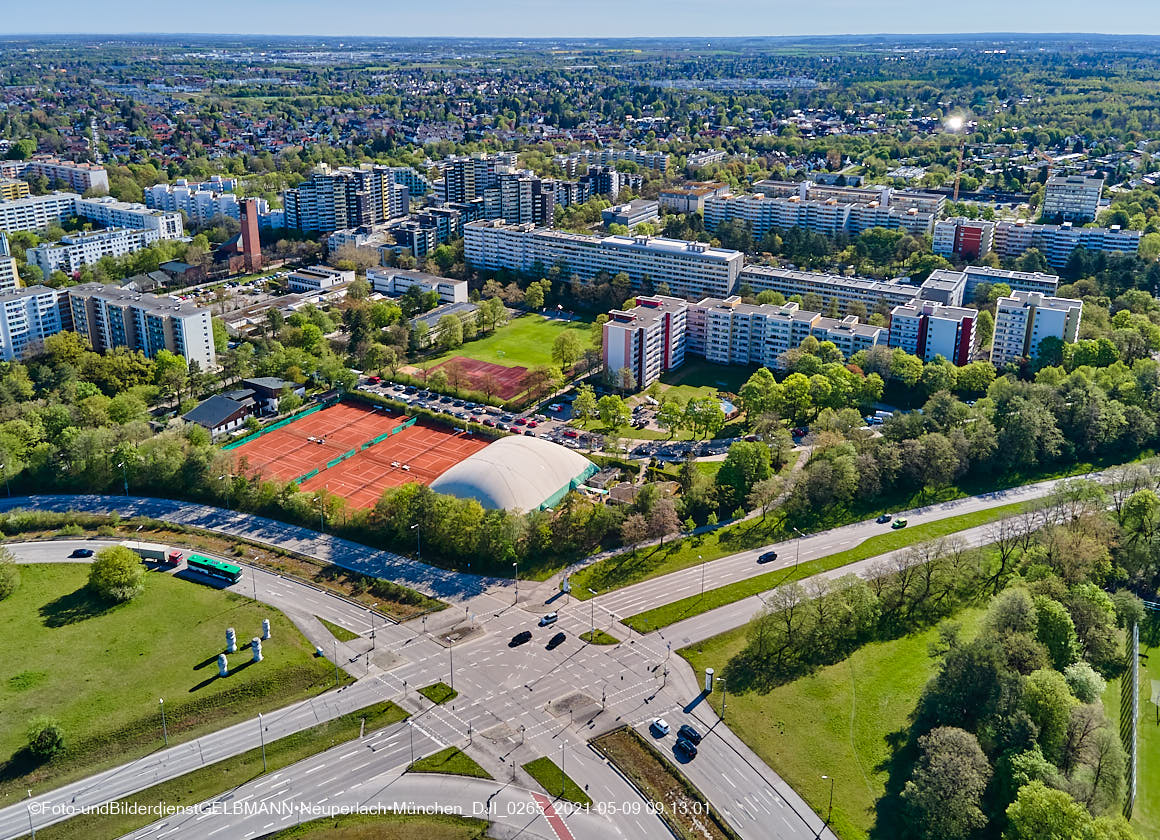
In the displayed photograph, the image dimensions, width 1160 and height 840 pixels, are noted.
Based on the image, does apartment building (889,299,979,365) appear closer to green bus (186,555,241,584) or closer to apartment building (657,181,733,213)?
apartment building (657,181,733,213)

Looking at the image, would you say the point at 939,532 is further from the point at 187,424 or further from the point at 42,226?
the point at 42,226

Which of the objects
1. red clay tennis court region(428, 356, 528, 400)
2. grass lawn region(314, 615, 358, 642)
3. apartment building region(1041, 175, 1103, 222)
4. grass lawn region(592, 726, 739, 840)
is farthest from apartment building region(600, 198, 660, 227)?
grass lawn region(592, 726, 739, 840)

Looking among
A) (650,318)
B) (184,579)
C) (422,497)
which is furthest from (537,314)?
(184,579)

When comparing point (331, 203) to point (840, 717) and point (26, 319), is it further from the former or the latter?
point (840, 717)

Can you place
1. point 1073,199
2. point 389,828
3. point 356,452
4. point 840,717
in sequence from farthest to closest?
point 1073,199 < point 356,452 < point 840,717 < point 389,828

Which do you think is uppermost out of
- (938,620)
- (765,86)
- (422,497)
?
(765,86)

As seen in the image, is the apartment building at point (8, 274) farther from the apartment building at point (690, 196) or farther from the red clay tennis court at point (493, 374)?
the apartment building at point (690, 196)

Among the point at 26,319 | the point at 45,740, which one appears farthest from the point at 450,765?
the point at 26,319
